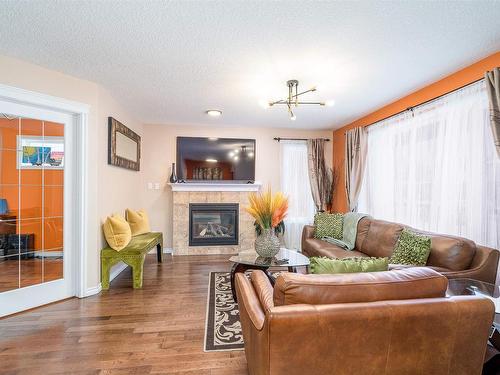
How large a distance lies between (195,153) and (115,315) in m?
3.26

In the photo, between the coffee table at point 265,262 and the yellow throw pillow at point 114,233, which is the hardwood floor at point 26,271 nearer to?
the yellow throw pillow at point 114,233

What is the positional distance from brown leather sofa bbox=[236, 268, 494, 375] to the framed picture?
2855 millimetres

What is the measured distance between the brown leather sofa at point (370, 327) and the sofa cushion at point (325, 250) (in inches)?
78.0

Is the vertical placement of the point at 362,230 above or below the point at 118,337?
above

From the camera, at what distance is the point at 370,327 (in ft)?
3.89

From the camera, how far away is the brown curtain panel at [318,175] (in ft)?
17.4

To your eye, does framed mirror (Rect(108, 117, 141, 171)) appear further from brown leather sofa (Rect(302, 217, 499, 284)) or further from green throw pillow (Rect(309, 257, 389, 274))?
brown leather sofa (Rect(302, 217, 499, 284))

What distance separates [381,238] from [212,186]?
3105 mm

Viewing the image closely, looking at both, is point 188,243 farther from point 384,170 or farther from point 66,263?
point 384,170

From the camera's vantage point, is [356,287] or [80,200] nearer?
[356,287]

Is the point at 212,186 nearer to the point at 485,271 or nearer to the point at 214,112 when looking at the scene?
the point at 214,112

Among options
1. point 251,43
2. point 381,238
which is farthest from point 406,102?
point 251,43

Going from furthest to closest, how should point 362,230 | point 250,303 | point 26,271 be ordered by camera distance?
1. point 362,230
2. point 26,271
3. point 250,303

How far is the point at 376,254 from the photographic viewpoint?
10.9 ft
